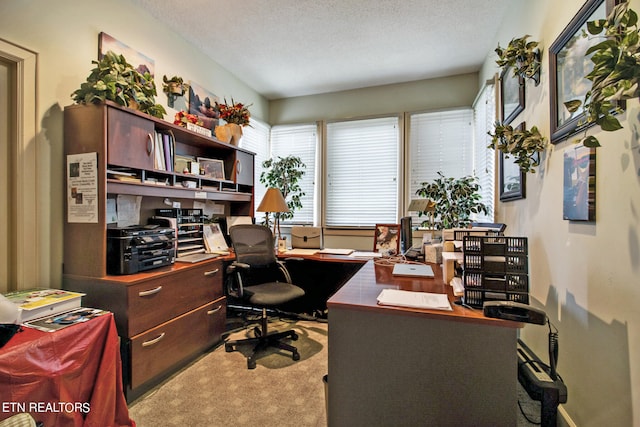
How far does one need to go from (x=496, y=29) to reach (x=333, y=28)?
1494 mm

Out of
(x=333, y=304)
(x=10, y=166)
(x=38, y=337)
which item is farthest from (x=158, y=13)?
(x=333, y=304)

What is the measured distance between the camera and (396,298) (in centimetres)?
138

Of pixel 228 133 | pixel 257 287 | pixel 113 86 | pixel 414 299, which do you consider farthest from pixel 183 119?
pixel 414 299

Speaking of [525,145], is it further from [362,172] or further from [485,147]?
[362,172]

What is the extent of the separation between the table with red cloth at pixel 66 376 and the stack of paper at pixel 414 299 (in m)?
1.41

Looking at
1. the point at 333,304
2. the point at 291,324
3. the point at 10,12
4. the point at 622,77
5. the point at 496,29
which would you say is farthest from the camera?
the point at 291,324

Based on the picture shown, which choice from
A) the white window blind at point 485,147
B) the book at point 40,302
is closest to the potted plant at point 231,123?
the book at point 40,302

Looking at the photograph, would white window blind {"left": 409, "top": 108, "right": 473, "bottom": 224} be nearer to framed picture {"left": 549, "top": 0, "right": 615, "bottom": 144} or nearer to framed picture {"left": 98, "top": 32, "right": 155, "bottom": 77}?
framed picture {"left": 549, "top": 0, "right": 615, "bottom": 144}

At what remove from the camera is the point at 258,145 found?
13.5ft

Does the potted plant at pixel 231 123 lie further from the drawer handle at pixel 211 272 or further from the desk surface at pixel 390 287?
the desk surface at pixel 390 287

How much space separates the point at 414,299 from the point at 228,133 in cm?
245

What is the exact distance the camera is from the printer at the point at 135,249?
182cm

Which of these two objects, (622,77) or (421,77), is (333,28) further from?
→ (622,77)

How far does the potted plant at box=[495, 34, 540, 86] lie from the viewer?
5.79 ft
